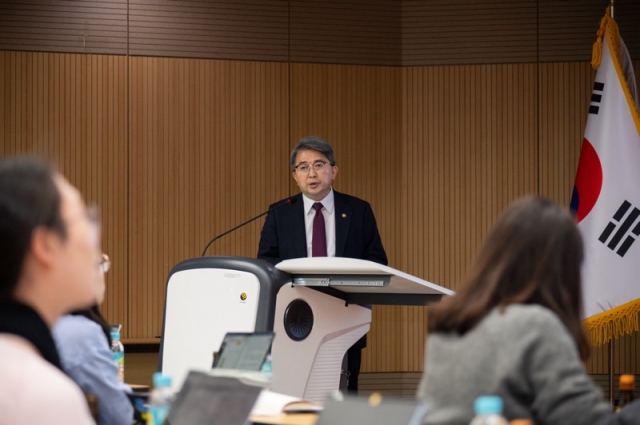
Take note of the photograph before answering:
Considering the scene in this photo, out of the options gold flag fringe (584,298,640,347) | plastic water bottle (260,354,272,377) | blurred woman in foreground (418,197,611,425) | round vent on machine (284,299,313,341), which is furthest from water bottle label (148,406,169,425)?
gold flag fringe (584,298,640,347)

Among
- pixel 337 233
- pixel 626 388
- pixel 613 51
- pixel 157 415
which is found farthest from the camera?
→ pixel 613 51

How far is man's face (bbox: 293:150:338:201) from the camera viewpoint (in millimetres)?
4598

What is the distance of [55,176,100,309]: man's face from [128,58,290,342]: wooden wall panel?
17.4ft

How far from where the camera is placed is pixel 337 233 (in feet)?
15.1

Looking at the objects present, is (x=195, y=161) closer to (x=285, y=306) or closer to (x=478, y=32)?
(x=478, y=32)

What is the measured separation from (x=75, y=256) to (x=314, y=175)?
11.0 feet

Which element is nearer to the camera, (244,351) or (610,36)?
(244,351)

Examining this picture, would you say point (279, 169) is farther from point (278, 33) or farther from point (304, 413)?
point (304, 413)

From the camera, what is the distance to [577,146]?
6797 mm

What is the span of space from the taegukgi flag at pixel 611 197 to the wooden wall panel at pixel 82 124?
3.17 m

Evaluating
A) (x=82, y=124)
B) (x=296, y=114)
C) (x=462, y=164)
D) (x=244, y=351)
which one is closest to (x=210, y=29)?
(x=296, y=114)

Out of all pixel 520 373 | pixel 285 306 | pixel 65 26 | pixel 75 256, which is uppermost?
pixel 65 26

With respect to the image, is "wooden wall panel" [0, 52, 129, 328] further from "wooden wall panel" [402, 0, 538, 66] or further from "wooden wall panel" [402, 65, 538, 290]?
"wooden wall panel" [402, 0, 538, 66]

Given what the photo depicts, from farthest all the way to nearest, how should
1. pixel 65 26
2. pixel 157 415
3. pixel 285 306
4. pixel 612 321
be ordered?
pixel 65 26
pixel 612 321
pixel 285 306
pixel 157 415
